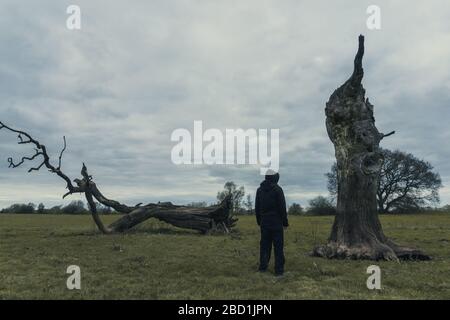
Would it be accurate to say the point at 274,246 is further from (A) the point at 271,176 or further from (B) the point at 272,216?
(A) the point at 271,176

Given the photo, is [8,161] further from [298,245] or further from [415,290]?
[415,290]

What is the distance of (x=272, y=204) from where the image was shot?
1243cm

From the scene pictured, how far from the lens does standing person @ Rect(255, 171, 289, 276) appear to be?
12305 mm

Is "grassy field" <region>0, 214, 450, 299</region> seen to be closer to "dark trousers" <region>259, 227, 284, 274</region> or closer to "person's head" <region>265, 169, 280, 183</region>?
"dark trousers" <region>259, 227, 284, 274</region>

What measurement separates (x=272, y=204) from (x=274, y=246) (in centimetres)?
110

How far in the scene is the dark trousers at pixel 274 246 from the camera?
1220 cm

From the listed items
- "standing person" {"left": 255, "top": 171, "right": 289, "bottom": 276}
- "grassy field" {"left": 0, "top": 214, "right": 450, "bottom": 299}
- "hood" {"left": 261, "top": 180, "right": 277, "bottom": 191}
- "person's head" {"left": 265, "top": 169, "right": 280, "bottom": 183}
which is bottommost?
"grassy field" {"left": 0, "top": 214, "right": 450, "bottom": 299}

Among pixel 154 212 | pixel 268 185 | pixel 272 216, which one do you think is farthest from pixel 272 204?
pixel 154 212

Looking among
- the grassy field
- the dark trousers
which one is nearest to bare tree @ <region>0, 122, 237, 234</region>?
the grassy field

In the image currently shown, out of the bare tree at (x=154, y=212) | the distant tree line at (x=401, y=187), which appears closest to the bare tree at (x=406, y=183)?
the distant tree line at (x=401, y=187)

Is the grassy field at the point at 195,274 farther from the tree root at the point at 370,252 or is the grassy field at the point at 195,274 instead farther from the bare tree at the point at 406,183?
the bare tree at the point at 406,183

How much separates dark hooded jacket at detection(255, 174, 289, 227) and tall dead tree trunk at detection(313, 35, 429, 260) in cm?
416

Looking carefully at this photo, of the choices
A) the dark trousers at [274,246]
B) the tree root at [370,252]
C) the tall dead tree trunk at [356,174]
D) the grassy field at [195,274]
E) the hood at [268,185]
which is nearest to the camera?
the grassy field at [195,274]

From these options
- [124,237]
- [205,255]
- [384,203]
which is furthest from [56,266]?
[384,203]
